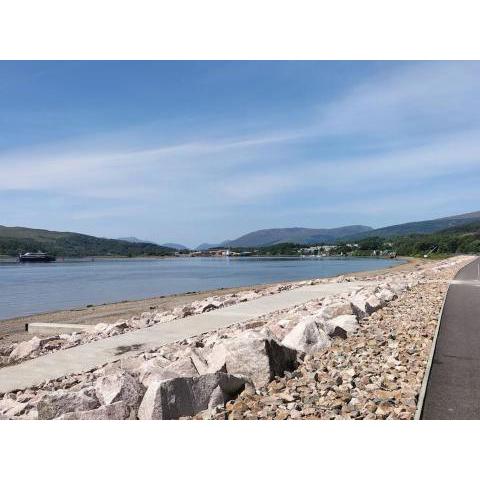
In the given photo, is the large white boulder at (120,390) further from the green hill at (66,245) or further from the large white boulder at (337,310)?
the green hill at (66,245)

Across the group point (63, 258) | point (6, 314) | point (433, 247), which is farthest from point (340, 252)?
point (6, 314)

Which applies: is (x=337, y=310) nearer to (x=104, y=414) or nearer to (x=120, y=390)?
(x=120, y=390)

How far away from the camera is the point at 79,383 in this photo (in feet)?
22.5

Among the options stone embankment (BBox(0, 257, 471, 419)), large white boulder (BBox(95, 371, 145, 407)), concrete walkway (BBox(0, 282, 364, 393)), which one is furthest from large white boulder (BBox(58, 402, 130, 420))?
concrete walkway (BBox(0, 282, 364, 393))

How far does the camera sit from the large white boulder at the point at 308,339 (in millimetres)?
7891

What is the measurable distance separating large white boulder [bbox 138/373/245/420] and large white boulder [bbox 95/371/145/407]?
0.28m

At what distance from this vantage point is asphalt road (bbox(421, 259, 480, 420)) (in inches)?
200

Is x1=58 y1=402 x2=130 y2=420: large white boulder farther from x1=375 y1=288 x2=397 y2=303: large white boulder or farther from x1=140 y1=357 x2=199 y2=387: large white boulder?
x1=375 y1=288 x2=397 y2=303: large white boulder

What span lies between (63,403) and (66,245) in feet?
533

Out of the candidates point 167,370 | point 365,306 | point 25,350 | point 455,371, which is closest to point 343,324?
point 365,306

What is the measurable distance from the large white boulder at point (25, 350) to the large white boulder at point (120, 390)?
18.7 feet

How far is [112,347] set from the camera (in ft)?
29.4
